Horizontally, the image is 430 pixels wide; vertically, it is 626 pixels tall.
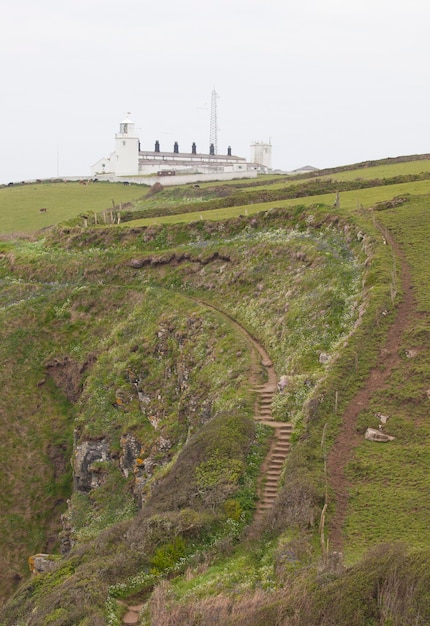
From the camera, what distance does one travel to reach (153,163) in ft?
406

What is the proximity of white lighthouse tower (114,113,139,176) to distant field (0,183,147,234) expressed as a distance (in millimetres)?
7840

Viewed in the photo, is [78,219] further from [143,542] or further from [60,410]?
[143,542]

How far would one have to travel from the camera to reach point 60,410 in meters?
48.2

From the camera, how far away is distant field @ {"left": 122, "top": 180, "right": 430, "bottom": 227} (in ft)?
172

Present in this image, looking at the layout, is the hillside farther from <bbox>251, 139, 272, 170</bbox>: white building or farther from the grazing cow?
<bbox>251, 139, 272, 170</bbox>: white building

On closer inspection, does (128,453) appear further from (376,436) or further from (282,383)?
(376,436)

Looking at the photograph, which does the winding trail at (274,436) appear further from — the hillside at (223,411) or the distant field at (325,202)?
the distant field at (325,202)

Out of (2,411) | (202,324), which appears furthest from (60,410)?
(202,324)

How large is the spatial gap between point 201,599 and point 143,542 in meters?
4.07

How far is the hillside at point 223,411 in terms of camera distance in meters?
21.2

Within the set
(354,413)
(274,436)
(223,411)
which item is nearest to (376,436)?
(354,413)

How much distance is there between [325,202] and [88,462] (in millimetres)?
22577

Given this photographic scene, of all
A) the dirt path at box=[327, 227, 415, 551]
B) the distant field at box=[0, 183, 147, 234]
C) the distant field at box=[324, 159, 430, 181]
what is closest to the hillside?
the dirt path at box=[327, 227, 415, 551]

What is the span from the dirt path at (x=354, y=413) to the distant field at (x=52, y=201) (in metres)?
55.6
